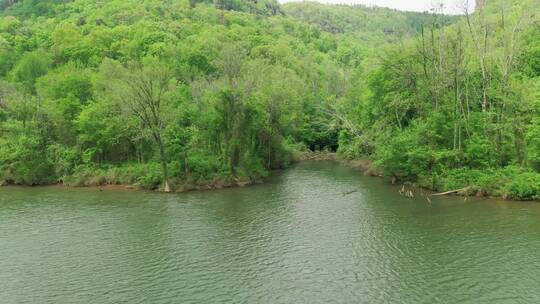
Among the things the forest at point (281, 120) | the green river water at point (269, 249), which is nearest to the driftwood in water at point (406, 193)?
the green river water at point (269, 249)

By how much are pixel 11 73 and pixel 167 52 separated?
30104 mm

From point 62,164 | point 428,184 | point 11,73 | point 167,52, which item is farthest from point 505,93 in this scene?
point 11,73

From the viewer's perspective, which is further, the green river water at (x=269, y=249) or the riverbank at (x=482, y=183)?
the riverbank at (x=482, y=183)

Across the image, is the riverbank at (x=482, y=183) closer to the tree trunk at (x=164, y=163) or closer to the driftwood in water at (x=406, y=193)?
the driftwood in water at (x=406, y=193)

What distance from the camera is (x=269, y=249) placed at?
102 feet

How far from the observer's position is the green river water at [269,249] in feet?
80.1

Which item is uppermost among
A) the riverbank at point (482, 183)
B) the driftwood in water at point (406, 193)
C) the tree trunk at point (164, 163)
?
the tree trunk at point (164, 163)

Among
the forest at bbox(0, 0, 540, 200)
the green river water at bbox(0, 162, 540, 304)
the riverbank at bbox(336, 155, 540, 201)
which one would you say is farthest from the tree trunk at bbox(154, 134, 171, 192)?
the riverbank at bbox(336, 155, 540, 201)

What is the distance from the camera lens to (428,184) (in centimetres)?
4884

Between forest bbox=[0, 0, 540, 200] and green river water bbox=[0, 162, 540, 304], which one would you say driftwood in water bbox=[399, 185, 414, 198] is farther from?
forest bbox=[0, 0, 540, 200]

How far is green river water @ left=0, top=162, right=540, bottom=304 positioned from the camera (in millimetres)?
24422

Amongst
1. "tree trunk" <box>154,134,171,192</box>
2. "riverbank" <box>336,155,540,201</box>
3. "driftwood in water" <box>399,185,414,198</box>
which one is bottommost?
"driftwood in water" <box>399,185,414,198</box>

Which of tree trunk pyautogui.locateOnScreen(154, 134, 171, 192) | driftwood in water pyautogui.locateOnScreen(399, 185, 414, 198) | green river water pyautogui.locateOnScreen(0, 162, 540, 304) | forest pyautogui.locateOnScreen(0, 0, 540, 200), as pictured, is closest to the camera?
green river water pyautogui.locateOnScreen(0, 162, 540, 304)

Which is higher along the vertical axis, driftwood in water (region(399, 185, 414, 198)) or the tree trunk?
the tree trunk
